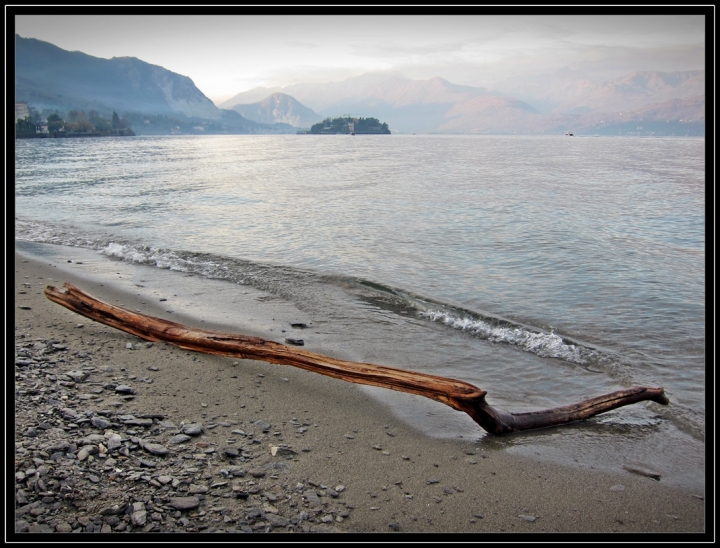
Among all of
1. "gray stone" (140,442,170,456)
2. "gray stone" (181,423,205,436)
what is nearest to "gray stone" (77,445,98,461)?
"gray stone" (140,442,170,456)

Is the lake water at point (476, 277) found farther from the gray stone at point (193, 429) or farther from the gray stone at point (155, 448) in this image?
the gray stone at point (155, 448)

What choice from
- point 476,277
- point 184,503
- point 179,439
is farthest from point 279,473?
point 476,277

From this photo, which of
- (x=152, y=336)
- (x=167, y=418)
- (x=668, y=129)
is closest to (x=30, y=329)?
(x=152, y=336)

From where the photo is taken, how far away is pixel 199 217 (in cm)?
2331

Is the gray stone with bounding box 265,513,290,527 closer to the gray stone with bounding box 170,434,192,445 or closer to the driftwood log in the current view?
the gray stone with bounding box 170,434,192,445

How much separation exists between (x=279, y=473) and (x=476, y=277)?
A: 9930mm

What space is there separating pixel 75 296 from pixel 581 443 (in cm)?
831

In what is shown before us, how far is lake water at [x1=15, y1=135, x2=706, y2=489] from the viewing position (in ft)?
22.5

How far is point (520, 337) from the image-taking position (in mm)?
9508

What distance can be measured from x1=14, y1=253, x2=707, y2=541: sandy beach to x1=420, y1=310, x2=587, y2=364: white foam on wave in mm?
3680

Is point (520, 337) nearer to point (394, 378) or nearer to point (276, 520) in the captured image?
point (394, 378)

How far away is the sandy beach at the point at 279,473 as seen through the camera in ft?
13.9
